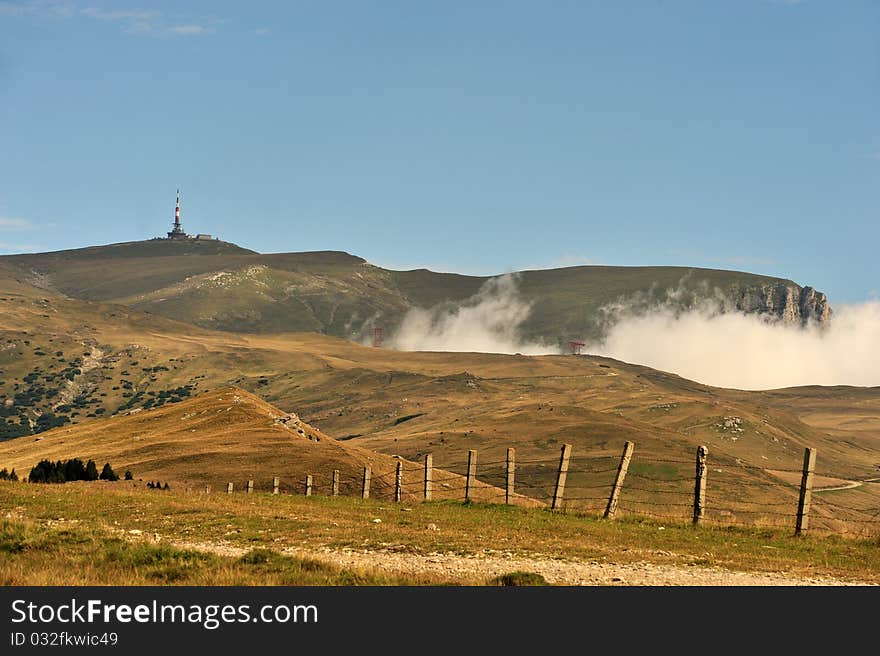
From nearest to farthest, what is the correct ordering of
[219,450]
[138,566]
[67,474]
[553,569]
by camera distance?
[138,566] → [553,569] → [67,474] → [219,450]

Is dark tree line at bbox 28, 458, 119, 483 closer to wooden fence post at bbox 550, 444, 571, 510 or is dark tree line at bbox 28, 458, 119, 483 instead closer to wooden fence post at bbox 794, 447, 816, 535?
wooden fence post at bbox 550, 444, 571, 510

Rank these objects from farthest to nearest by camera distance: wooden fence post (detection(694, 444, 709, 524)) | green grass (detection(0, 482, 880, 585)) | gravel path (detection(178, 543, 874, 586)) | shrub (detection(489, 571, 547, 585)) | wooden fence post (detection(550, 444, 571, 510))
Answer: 1. wooden fence post (detection(550, 444, 571, 510))
2. wooden fence post (detection(694, 444, 709, 524))
3. green grass (detection(0, 482, 880, 585))
4. gravel path (detection(178, 543, 874, 586))
5. shrub (detection(489, 571, 547, 585))

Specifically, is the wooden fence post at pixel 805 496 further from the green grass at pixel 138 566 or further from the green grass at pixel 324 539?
the green grass at pixel 138 566

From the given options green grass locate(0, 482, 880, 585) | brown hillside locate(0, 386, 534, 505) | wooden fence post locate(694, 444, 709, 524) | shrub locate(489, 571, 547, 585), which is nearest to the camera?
shrub locate(489, 571, 547, 585)

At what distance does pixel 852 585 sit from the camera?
68.8 ft

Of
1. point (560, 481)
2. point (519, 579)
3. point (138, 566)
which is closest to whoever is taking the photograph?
point (519, 579)

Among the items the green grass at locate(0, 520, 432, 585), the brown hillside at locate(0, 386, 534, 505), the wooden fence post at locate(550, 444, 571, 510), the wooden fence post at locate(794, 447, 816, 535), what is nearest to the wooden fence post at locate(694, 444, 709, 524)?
the wooden fence post at locate(794, 447, 816, 535)

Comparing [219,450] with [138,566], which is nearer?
[138,566]

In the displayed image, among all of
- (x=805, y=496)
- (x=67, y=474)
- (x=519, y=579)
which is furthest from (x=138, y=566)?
(x=67, y=474)

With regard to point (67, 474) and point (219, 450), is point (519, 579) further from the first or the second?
point (219, 450)
